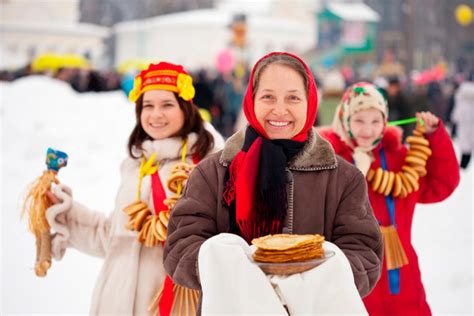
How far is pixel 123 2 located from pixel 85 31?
3.71m

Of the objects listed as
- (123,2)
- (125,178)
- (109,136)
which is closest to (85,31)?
(123,2)

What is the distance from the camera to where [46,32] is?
5100 centimetres

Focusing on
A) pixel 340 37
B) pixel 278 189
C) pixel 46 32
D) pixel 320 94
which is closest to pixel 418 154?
pixel 278 189

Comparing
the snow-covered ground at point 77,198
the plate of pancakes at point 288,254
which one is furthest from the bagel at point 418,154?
the snow-covered ground at point 77,198

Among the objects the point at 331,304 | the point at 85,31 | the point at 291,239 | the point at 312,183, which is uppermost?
the point at 85,31

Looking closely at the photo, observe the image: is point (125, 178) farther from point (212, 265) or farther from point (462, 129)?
point (462, 129)

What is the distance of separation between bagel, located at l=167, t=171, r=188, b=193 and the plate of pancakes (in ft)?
3.85

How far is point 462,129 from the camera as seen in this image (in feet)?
39.3

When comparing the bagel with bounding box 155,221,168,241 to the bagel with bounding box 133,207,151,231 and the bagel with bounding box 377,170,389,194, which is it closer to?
the bagel with bounding box 133,207,151,231

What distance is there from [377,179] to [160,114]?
1.07 meters

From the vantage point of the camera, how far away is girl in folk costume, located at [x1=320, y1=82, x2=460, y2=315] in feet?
10.9

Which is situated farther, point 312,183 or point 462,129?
point 462,129

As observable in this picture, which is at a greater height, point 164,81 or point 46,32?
point 46,32

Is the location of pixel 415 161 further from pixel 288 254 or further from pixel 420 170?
pixel 288 254
